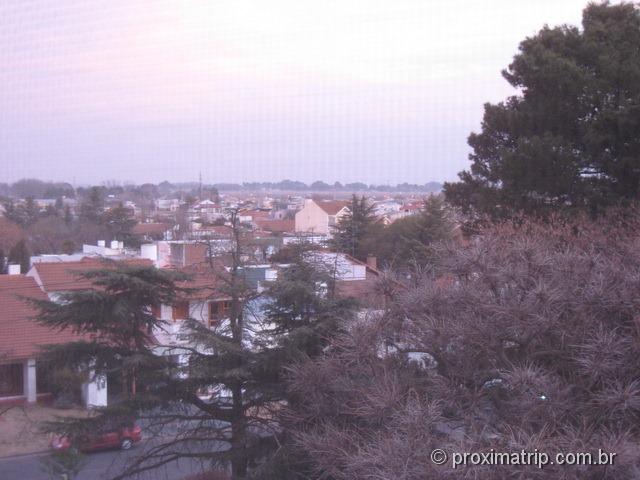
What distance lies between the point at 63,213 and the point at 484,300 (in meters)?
40.4

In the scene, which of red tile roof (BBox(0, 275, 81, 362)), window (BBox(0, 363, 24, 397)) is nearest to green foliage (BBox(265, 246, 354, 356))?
red tile roof (BBox(0, 275, 81, 362))

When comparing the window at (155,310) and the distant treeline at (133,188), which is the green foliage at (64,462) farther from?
the distant treeline at (133,188)

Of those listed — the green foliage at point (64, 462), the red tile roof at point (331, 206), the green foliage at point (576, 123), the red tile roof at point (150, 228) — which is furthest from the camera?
the red tile roof at point (331, 206)

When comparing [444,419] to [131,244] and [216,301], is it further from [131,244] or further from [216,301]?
[131,244]

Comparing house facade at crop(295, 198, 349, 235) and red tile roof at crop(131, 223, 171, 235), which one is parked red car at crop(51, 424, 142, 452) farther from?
house facade at crop(295, 198, 349, 235)

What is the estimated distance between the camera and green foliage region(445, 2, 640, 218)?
1222cm

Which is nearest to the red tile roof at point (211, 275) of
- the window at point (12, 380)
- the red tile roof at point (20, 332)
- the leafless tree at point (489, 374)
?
the leafless tree at point (489, 374)

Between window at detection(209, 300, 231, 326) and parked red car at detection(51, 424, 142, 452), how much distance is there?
168 cm

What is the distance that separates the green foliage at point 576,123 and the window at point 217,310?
598 centimetres

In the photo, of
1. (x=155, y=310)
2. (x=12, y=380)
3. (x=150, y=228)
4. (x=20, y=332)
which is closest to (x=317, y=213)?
(x=150, y=228)

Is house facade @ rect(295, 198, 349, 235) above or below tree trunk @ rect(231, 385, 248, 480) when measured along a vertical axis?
above

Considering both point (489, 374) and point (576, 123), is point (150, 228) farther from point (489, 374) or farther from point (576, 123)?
point (489, 374)

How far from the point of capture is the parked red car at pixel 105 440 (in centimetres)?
786

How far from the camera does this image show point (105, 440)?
10.4 metres
